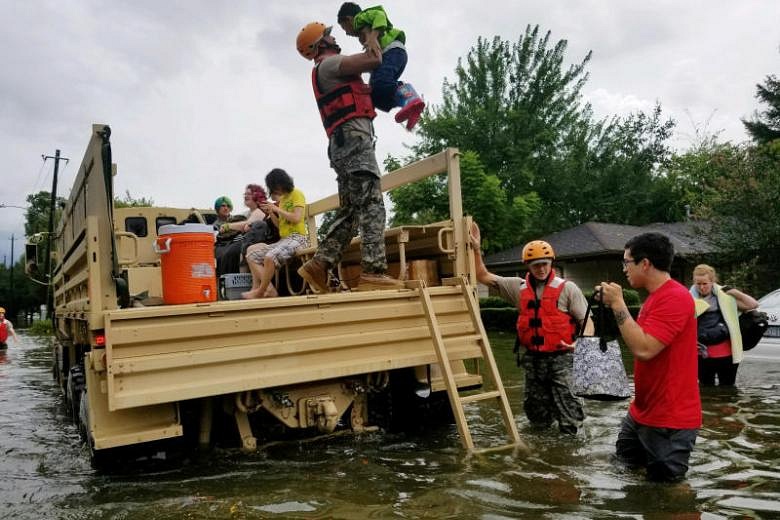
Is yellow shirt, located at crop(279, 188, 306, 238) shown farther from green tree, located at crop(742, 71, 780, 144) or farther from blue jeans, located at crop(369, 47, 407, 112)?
green tree, located at crop(742, 71, 780, 144)

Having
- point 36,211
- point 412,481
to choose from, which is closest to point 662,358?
point 412,481

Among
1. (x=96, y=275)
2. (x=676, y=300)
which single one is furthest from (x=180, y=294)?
(x=676, y=300)

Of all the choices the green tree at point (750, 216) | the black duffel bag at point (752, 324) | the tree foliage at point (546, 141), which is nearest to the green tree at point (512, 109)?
the tree foliage at point (546, 141)

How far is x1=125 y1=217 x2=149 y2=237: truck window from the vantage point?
7.79 m

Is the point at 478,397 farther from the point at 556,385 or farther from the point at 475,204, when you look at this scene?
the point at 475,204

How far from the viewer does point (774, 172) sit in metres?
18.1

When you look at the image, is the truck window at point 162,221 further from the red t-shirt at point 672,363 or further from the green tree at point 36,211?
the green tree at point 36,211

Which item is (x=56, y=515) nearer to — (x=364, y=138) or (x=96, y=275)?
(x=96, y=275)

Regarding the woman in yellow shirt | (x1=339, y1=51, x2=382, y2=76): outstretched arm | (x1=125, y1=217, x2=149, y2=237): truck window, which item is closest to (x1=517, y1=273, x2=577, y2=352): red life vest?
the woman in yellow shirt

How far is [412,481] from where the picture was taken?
4.17 meters

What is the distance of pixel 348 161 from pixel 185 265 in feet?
4.66

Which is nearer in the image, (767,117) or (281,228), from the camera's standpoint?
(281,228)

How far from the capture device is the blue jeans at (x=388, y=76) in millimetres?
4980

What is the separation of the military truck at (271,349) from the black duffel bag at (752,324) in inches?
165
